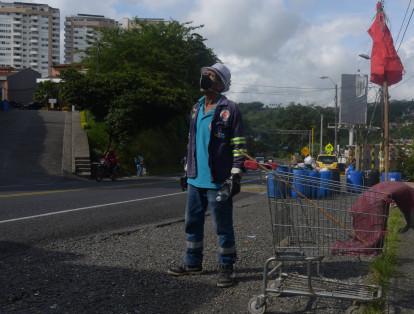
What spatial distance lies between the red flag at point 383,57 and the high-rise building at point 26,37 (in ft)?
513

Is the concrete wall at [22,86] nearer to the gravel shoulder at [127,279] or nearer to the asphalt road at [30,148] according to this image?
the asphalt road at [30,148]

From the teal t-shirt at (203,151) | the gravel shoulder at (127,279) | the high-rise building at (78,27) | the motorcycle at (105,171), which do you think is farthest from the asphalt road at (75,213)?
the high-rise building at (78,27)

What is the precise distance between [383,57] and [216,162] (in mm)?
6614

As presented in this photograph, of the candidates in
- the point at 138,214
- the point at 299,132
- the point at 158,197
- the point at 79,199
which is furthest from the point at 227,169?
the point at 299,132

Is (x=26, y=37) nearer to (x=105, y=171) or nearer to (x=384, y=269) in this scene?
(x=105, y=171)

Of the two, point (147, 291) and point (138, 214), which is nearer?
point (147, 291)

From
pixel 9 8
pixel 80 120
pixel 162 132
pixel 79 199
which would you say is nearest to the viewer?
pixel 79 199

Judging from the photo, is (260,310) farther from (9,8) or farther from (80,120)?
(9,8)

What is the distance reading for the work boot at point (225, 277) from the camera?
535cm

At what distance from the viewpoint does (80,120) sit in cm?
4397

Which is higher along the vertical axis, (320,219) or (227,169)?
(227,169)

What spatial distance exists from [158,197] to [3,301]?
11.4 m

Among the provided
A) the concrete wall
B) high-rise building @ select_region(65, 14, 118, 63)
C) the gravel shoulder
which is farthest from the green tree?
high-rise building @ select_region(65, 14, 118, 63)

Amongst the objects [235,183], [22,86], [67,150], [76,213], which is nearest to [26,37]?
[22,86]
